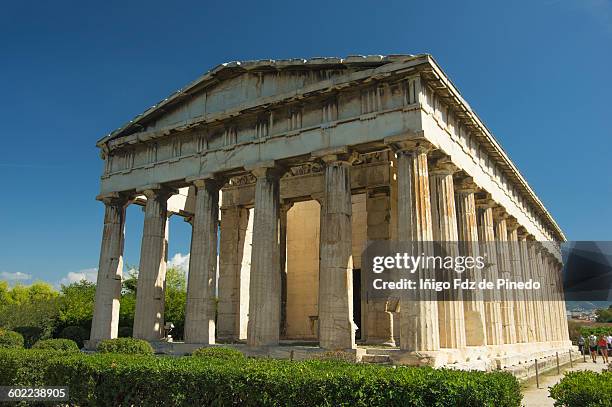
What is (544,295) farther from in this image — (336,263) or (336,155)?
(336,155)

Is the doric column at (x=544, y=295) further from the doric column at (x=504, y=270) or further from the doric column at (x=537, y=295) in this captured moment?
the doric column at (x=504, y=270)

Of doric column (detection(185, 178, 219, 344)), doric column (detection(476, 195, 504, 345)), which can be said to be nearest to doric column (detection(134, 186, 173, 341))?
doric column (detection(185, 178, 219, 344))

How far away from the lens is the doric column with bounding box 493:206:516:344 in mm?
25141

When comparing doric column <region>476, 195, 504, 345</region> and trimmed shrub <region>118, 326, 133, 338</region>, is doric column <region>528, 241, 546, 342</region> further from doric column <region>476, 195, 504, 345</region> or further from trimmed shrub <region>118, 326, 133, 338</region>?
trimmed shrub <region>118, 326, 133, 338</region>

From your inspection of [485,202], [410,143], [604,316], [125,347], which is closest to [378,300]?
[485,202]

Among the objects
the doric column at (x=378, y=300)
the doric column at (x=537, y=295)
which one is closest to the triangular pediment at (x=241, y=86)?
the doric column at (x=378, y=300)

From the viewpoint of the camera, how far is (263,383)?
861cm

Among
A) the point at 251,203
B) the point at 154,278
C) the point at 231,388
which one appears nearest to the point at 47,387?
the point at 231,388

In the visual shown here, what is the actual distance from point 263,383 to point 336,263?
9.04 metres

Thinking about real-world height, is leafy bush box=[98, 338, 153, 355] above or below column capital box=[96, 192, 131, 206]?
below

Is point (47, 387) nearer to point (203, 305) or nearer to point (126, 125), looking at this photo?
point (203, 305)

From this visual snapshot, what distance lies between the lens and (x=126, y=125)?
2509 cm

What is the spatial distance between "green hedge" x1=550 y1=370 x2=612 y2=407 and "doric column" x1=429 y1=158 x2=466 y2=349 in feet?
30.1

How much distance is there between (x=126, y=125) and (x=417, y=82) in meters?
15.2
